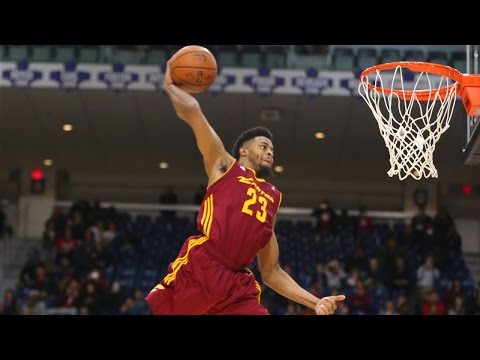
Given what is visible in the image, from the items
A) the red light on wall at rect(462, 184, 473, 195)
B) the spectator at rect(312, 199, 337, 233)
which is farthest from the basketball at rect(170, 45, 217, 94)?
the red light on wall at rect(462, 184, 473, 195)

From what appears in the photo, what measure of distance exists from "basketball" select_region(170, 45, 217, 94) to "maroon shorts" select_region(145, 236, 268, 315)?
97cm

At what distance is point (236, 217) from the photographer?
19.6 ft

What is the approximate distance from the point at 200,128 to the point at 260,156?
1.75 ft

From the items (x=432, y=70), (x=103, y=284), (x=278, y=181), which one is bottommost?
(x=103, y=284)

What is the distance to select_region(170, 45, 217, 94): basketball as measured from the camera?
5988 mm

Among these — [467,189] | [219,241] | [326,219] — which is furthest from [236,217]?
[467,189]

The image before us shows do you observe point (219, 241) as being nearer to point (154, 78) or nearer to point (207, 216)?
point (207, 216)

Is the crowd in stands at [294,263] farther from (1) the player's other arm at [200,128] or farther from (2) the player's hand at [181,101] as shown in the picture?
(2) the player's hand at [181,101]

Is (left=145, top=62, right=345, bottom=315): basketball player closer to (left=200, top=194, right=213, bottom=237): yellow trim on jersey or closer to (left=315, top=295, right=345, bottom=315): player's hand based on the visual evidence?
(left=200, top=194, right=213, bottom=237): yellow trim on jersey

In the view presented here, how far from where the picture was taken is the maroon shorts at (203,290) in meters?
6.00
